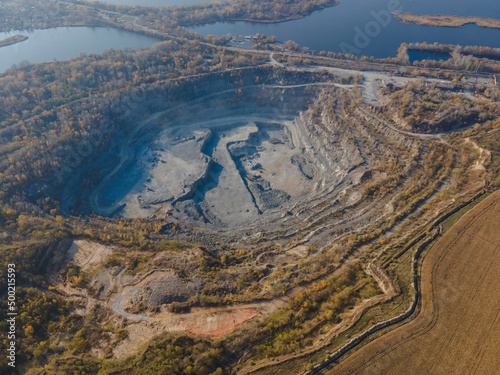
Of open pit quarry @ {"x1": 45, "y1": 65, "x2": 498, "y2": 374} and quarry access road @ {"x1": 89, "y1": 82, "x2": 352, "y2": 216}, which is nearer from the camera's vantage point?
open pit quarry @ {"x1": 45, "y1": 65, "x2": 498, "y2": 374}

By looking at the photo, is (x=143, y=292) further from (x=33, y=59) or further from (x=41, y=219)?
(x=33, y=59)

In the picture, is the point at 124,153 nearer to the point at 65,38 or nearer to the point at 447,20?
the point at 65,38

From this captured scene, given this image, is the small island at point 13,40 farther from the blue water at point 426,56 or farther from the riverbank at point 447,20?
the riverbank at point 447,20

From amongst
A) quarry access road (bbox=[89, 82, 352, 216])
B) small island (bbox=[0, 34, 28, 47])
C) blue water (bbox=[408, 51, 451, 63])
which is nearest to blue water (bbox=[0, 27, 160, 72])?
small island (bbox=[0, 34, 28, 47])

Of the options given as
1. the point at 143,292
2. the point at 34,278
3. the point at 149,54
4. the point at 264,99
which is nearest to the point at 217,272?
the point at 143,292

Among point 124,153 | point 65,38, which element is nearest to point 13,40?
point 65,38

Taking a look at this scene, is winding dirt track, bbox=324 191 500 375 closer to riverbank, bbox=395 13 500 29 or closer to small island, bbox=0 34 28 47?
riverbank, bbox=395 13 500 29
